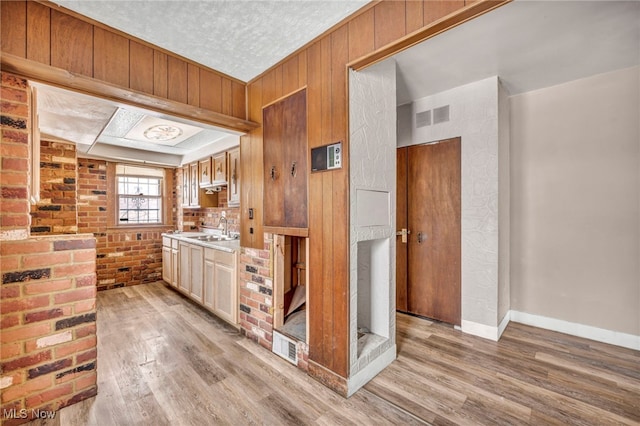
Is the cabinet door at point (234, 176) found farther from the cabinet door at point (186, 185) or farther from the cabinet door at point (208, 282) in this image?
the cabinet door at point (186, 185)

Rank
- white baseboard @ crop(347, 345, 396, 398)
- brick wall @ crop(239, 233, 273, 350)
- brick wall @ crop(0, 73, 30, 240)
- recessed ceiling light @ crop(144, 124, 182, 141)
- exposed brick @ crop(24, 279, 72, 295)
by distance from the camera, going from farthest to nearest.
→ recessed ceiling light @ crop(144, 124, 182, 141), brick wall @ crop(239, 233, 273, 350), white baseboard @ crop(347, 345, 396, 398), exposed brick @ crop(24, 279, 72, 295), brick wall @ crop(0, 73, 30, 240)

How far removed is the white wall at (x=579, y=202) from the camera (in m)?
2.47

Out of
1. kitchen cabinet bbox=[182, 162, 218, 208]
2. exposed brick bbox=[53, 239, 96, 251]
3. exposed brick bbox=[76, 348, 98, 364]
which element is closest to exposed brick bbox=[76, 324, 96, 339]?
exposed brick bbox=[76, 348, 98, 364]

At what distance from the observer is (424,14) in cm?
144

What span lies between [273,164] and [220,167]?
1.86 meters

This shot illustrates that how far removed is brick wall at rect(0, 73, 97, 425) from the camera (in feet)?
5.00

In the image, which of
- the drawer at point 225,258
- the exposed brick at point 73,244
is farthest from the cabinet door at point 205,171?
the exposed brick at point 73,244

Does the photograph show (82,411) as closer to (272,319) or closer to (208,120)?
(272,319)

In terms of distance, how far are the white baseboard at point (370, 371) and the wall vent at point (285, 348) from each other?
20.8 inches

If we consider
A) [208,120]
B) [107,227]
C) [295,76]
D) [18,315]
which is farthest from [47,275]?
[107,227]

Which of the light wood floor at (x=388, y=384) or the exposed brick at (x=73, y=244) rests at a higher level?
the exposed brick at (x=73, y=244)

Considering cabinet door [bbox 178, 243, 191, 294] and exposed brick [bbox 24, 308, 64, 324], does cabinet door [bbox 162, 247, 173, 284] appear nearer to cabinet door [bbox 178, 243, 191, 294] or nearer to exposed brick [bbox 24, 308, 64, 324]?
cabinet door [bbox 178, 243, 191, 294]

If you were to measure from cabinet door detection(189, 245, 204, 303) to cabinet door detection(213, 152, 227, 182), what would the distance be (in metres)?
1.05

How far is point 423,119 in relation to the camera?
3094 millimetres
